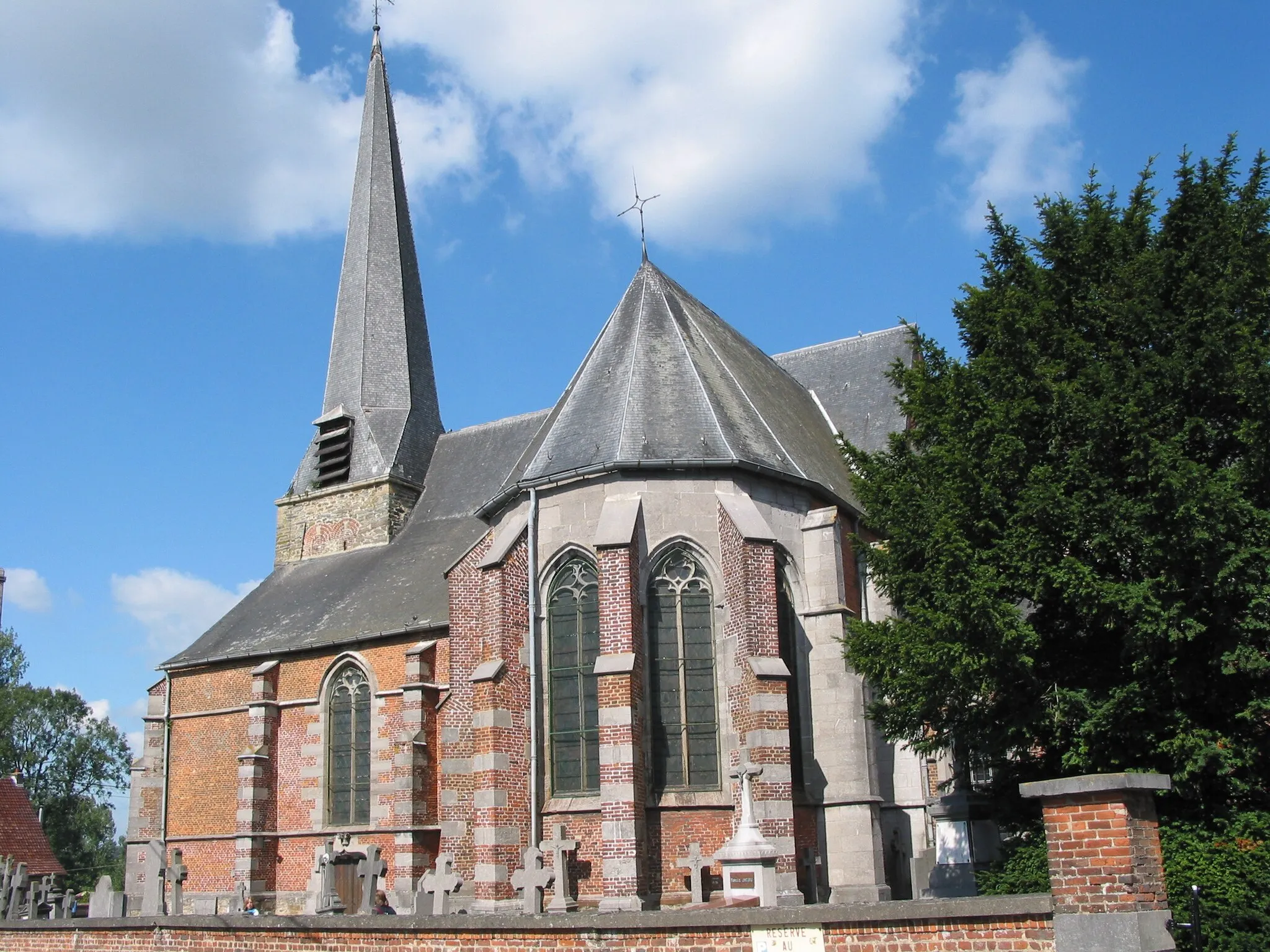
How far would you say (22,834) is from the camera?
3256cm

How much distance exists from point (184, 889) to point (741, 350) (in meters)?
15.5

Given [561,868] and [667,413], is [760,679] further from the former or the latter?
[667,413]

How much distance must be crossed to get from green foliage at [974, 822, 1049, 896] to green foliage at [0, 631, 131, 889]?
44.6 meters

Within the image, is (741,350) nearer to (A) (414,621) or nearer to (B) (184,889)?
(A) (414,621)

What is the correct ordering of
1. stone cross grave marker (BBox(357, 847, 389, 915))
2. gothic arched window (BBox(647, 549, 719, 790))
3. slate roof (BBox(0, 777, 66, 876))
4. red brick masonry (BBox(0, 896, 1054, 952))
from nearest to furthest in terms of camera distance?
red brick masonry (BBox(0, 896, 1054, 952)), stone cross grave marker (BBox(357, 847, 389, 915)), gothic arched window (BBox(647, 549, 719, 790)), slate roof (BBox(0, 777, 66, 876))

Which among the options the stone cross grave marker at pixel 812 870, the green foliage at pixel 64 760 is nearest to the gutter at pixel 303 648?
the stone cross grave marker at pixel 812 870

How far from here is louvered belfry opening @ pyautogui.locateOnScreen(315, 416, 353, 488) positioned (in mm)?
28531

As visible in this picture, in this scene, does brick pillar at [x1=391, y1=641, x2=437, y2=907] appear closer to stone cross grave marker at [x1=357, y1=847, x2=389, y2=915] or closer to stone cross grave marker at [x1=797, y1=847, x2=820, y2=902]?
stone cross grave marker at [x1=357, y1=847, x2=389, y2=915]

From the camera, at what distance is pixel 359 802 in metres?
22.2

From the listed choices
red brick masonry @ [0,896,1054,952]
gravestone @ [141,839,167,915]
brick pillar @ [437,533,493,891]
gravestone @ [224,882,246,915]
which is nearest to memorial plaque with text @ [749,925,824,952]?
red brick masonry @ [0,896,1054,952]

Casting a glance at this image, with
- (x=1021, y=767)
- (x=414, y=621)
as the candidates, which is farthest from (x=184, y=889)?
(x=1021, y=767)

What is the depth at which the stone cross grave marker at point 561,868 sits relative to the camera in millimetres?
14422

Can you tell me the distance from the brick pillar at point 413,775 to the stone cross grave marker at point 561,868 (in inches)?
203

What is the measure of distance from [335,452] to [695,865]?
16918 mm
